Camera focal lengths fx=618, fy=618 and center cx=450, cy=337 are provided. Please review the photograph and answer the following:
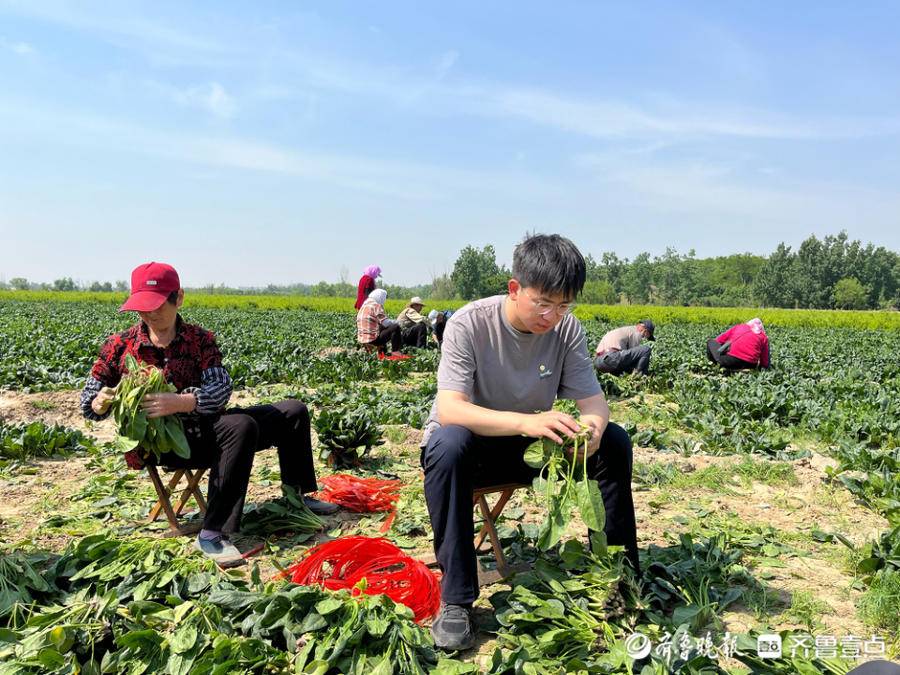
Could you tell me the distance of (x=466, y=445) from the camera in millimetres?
2506

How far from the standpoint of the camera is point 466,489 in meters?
2.51

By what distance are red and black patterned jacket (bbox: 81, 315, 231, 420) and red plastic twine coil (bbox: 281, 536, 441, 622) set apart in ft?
3.47

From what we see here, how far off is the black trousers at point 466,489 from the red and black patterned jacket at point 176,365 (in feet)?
4.79

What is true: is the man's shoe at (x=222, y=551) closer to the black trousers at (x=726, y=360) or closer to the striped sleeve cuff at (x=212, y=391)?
the striped sleeve cuff at (x=212, y=391)

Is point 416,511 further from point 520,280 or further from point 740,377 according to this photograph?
point 740,377

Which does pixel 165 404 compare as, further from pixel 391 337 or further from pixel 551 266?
pixel 391 337

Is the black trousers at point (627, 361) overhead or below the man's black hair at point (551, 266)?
below

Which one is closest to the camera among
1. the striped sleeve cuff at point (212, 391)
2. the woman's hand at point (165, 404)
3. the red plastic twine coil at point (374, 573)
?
the red plastic twine coil at point (374, 573)

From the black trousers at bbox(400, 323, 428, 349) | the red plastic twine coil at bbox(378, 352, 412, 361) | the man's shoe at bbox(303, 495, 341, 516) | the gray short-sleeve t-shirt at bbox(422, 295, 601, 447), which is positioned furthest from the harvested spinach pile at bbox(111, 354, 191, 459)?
the black trousers at bbox(400, 323, 428, 349)

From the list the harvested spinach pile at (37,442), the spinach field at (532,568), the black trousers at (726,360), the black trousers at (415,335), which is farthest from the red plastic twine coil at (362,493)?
the black trousers at (415,335)

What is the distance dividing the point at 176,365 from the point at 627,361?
721 cm

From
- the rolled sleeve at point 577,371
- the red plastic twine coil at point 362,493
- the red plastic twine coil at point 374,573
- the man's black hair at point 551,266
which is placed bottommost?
the red plastic twine coil at point 362,493

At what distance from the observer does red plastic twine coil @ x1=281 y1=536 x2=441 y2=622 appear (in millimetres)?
2678

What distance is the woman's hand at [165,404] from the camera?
3.16 meters
